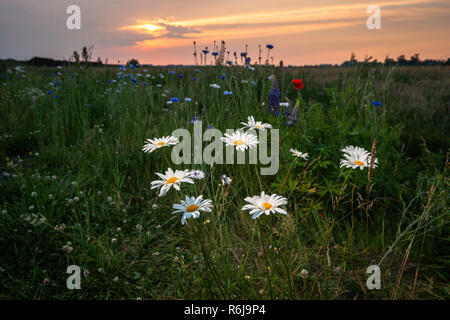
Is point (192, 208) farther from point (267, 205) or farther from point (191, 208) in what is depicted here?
point (267, 205)

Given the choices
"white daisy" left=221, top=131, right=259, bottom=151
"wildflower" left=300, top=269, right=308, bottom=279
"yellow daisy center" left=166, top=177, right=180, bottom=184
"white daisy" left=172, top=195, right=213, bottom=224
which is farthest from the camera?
"wildflower" left=300, top=269, right=308, bottom=279

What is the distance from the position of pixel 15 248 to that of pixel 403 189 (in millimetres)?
3030

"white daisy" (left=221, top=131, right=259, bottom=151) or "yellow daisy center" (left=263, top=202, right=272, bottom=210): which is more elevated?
"white daisy" (left=221, top=131, right=259, bottom=151)

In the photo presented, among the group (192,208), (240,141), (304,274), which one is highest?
(240,141)

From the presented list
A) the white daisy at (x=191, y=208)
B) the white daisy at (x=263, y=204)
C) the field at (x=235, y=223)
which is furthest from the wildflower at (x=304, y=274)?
the white daisy at (x=191, y=208)

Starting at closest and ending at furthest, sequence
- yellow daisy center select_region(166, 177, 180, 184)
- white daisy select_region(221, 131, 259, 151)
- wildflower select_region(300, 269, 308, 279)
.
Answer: yellow daisy center select_region(166, 177, 180, 184), white daisy select_region(221, 131, 259, 151), wildflower select_region(300, 269, 308, 279)

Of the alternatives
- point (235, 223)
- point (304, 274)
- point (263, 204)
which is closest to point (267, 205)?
point (263, 204)

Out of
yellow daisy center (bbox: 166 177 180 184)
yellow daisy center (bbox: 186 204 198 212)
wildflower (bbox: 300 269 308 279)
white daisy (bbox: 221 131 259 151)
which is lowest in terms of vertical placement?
wildflower (bbox: 300 269 308 279)

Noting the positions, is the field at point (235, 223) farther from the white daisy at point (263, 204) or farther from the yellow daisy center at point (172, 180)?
the yellow daisy center at point (172, 180)

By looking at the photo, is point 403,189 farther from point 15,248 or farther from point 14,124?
point 14,124

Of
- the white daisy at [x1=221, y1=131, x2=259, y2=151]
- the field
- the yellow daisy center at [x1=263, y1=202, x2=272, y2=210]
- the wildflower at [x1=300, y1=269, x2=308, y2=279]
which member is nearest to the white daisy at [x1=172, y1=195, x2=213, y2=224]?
the field

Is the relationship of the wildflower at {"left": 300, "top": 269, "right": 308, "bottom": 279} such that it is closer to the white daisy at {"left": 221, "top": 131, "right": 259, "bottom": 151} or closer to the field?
the field

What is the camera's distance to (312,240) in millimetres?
2322

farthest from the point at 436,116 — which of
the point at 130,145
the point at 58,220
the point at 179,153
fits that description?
the point at 58,220
